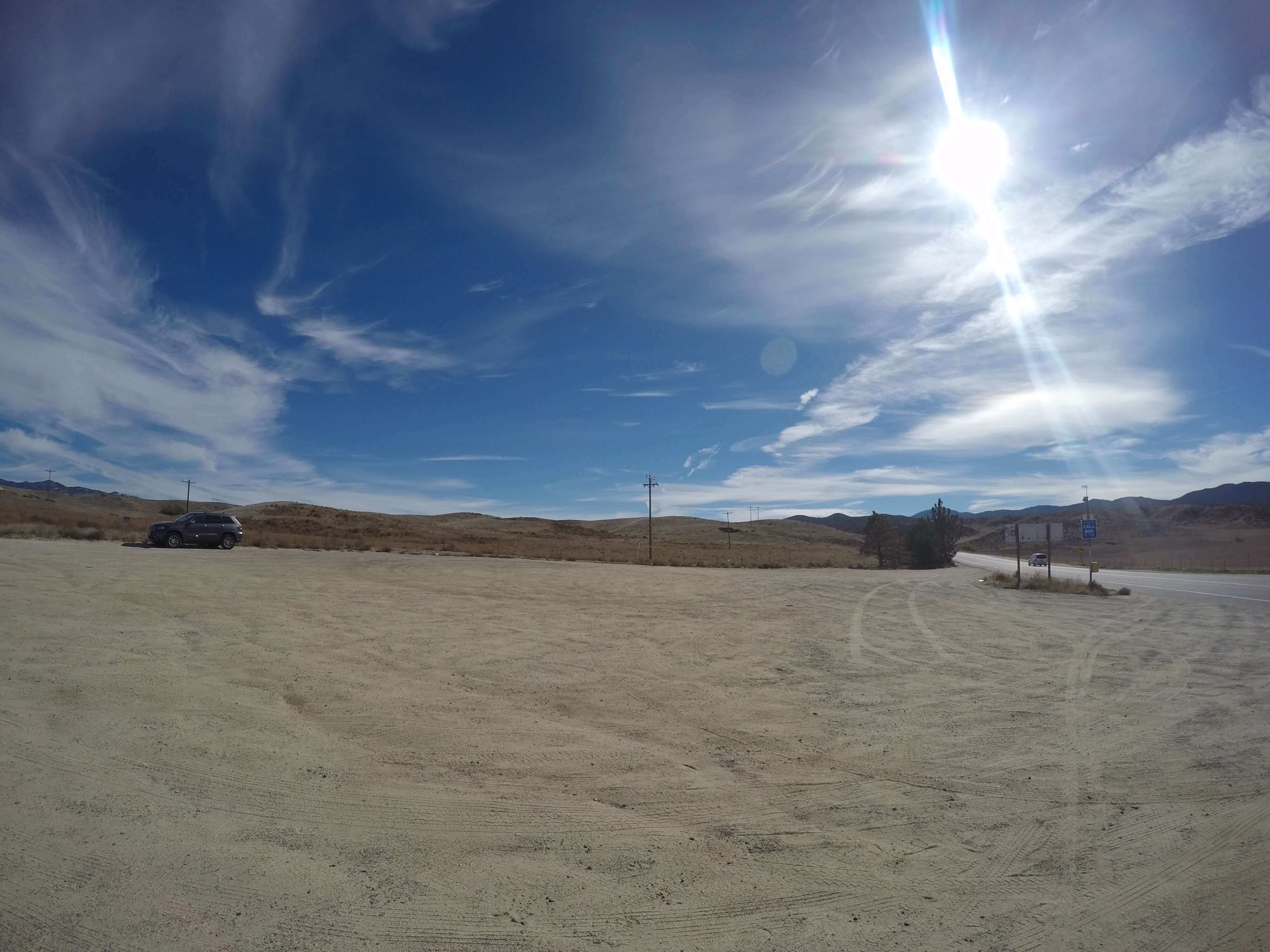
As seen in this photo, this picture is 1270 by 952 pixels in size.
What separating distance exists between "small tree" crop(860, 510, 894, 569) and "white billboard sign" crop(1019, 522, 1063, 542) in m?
34.2

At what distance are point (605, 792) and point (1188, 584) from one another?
3969cm

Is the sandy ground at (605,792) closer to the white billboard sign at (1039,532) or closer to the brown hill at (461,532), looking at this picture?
the white billboard sign at (1039,532)

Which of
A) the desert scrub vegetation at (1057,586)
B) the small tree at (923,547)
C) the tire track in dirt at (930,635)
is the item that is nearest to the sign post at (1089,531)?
the desert scrub vegetation at (1057,586)

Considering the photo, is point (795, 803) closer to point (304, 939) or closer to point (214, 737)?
point (304, 939)

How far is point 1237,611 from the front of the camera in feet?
66.0

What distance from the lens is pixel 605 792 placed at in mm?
5512

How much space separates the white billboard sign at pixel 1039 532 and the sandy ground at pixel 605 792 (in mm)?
23245

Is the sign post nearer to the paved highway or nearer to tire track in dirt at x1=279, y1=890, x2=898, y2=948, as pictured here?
the paved highway

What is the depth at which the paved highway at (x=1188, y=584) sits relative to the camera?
2542 cm

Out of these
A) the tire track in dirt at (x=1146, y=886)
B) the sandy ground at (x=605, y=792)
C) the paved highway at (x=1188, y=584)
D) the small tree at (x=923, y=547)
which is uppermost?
the small tree at (x=923, y=547)

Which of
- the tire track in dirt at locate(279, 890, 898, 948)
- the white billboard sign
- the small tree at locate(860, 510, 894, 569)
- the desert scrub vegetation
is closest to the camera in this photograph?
the tire track in dirt at locate(279, 890, 898, 948)

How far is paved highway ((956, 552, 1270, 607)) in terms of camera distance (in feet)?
83.4

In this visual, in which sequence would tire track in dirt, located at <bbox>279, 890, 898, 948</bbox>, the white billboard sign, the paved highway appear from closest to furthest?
tire track in dirt, located at <bbox>279, 890, 898, 948</bbox>, the paved highway, the white billboard sign

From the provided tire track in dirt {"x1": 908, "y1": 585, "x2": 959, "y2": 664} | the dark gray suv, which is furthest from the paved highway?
the dark gray suv
